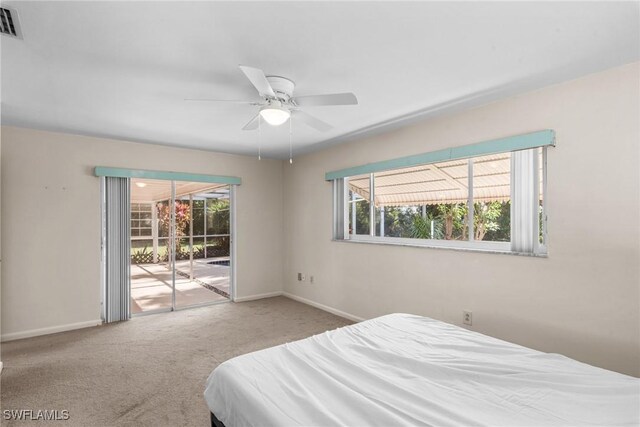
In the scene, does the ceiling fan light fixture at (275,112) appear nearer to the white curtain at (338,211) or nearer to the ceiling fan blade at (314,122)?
the ceiling fan blade at (314,122)

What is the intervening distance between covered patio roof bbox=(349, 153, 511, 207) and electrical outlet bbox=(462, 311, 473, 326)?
1091 mm

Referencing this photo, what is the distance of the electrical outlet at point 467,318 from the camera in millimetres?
2958

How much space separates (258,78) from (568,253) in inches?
100

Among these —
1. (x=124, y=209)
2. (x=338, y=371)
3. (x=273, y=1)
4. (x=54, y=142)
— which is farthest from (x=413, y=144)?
(x=54, y=142)

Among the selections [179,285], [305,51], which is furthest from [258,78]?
[179,285]

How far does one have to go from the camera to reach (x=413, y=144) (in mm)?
3488

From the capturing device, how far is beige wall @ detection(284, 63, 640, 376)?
2.14 m

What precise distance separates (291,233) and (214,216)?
1.32 metres

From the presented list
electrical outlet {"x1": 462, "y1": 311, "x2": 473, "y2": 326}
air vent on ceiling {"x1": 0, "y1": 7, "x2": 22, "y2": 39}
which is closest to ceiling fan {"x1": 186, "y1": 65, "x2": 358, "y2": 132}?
air vent on ceiling {"x1": 0, "y1": 7, "x2": 22, "y2": 39}

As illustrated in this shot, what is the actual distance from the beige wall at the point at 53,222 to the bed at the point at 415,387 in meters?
3.26

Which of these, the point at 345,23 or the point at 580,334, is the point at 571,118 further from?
the point at 345,23

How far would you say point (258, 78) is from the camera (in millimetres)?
1866

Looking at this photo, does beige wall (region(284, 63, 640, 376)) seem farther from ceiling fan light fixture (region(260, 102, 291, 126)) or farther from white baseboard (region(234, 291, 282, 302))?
white baseboard (region(234, 291, 282, 302))

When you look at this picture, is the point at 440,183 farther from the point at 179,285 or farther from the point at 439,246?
the point at 179,285
